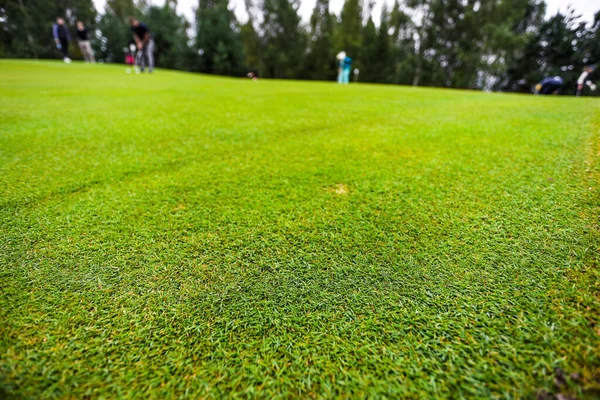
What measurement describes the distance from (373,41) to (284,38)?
37.5ft

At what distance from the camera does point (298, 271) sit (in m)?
1.36

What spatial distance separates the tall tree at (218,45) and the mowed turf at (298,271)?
2889cm

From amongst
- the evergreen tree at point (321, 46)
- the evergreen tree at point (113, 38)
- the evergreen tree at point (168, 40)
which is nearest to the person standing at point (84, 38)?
the evergreen tree at point (168, 40)

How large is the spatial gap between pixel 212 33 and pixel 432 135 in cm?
3101

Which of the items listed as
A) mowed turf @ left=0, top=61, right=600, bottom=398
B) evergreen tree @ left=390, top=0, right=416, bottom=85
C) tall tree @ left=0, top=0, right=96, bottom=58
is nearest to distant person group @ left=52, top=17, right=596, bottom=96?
mowed turf @ left=0, top=61, right=600, bottom=398

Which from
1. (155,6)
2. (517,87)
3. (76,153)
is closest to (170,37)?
(155,6)

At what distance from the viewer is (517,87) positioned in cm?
2930

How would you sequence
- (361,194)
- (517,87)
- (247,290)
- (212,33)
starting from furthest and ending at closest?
(517,87) < (212,33) < (361,194) < (247,290)

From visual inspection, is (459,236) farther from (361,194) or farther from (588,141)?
(588,141)

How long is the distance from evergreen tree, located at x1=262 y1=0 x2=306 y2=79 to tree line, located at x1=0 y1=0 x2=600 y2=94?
Result: 0.42 ft

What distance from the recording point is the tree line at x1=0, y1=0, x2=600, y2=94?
26797 mm

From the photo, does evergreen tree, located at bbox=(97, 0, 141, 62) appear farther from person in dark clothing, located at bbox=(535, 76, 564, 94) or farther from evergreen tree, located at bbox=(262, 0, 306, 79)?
person in dark clothing, located at bbox=(535, 76, 564, 94)

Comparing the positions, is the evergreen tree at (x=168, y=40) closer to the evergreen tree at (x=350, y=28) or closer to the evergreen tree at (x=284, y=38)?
the evergreen tree at (x=284, y=38)

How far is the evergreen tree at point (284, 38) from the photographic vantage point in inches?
1335
